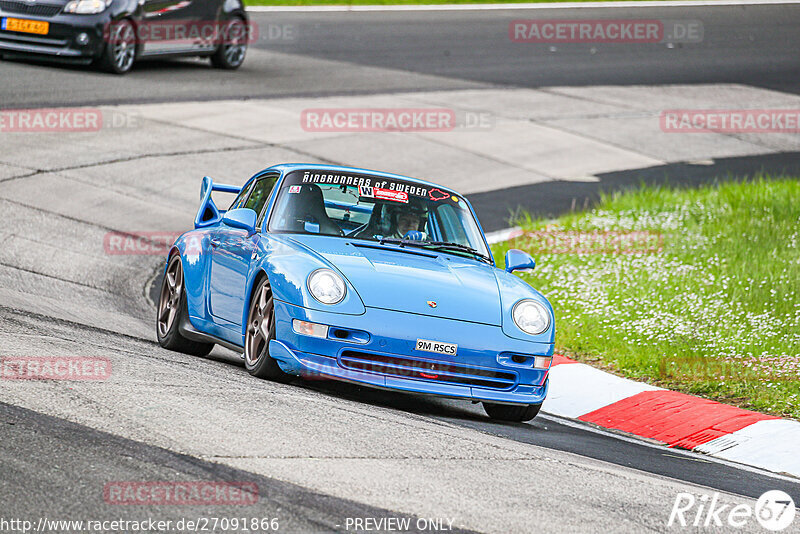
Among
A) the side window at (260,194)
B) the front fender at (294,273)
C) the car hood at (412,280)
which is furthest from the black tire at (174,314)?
the car hood at (412,280)

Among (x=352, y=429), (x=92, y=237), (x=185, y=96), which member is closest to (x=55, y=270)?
(x=92, y=237)

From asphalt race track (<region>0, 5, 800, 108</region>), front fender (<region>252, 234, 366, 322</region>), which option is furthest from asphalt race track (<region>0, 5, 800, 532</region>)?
asphalt race track (<region>0, 5, 800, 108</region>)

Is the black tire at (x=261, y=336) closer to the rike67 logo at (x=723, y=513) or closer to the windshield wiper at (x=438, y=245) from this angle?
the windshield wiper at (x=438, y=245)

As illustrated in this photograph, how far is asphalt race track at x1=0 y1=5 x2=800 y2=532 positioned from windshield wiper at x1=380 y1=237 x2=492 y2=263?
961 millimetres

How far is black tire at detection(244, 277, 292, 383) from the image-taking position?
7.07 m

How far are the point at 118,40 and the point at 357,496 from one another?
15.6m

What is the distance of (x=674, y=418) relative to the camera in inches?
316

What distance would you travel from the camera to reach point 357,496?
15.8ft

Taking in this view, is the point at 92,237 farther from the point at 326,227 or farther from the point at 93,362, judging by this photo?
the point at 93,362

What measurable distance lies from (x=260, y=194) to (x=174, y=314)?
1.07m

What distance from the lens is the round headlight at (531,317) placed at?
7164 mm

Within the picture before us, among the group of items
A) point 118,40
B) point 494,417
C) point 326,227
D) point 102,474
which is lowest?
point 494,417

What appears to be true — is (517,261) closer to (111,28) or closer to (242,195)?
(242,195)

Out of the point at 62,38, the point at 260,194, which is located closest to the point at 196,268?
the point at 260,194
